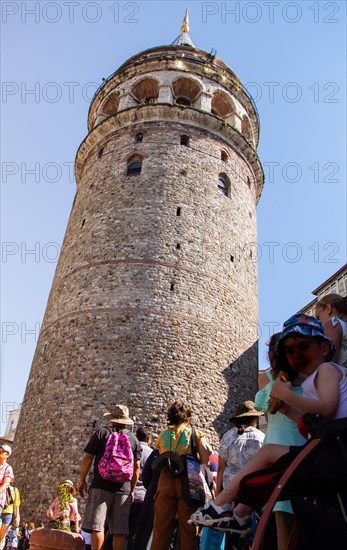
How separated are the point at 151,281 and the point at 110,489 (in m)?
8.35

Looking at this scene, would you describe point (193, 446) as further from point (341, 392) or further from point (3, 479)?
point (3, 479)

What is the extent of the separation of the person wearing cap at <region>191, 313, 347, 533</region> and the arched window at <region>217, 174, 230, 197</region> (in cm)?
1329

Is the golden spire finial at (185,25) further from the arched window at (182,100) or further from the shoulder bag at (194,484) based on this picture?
the shoulder bag at (194,484)

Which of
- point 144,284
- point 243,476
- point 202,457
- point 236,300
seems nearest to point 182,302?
point 144,284

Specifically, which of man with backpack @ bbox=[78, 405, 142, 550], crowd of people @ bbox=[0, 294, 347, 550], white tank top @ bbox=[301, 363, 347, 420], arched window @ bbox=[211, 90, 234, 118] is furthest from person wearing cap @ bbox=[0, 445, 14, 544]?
arched window @ bbox=[211, 90, 234, 118]

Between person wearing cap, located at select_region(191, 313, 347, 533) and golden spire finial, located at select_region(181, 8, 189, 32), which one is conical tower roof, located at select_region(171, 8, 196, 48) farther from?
person wearing cap, located at select_region(191, 313, 347, 533)

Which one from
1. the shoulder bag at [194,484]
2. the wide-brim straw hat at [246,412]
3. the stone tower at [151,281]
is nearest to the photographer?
the shoulder bag at [194,484]

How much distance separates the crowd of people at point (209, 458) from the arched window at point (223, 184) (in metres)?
11.1

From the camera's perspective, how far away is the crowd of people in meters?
2.44

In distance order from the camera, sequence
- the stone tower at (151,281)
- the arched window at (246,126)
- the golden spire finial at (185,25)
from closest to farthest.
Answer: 1. the stone tower at (151,281)
2. the arched window at (246,126)
3. the golden spire finial at (185,25)

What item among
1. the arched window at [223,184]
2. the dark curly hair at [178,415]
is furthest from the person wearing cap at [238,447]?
the arched window at [223,184]

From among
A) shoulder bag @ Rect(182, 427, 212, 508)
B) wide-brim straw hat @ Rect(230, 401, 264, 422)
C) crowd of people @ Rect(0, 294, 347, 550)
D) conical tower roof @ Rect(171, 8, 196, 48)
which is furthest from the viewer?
conical tower roof @ Rect(171, 8, 196, 48)

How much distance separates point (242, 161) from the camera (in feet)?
57.3

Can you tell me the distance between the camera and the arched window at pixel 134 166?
50.5 ft
